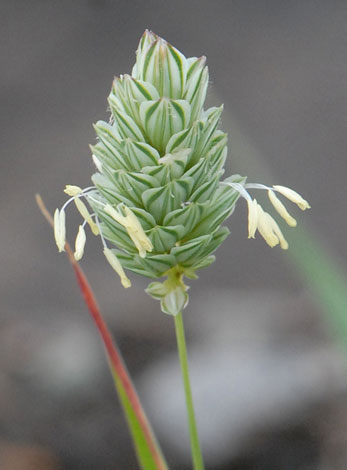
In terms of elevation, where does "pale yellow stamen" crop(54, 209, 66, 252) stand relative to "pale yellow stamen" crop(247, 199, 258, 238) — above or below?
above

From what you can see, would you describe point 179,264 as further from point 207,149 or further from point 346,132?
point 346,132

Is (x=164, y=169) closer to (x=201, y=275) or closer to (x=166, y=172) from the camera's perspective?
(x=166, y=172)

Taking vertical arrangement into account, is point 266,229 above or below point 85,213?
below

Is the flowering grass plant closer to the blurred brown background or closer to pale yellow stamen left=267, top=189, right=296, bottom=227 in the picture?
pale yellow stamen left=267, top=189, right=296, bottom=227

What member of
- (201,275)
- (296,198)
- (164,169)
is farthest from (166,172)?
(201,275)

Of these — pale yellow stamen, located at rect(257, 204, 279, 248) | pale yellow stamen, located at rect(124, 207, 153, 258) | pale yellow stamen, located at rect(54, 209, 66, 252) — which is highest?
pale yellow stamen, located at rect(54, 209, 66, 252)

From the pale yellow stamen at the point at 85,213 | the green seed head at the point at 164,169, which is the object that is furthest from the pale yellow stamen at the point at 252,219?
the pale yellow stamen at the point at 85,213

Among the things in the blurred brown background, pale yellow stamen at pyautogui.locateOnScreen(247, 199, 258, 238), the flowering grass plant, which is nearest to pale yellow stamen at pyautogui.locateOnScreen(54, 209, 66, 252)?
the flowering grass plant
